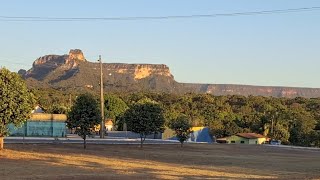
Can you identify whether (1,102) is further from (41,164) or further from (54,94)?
(54,94)

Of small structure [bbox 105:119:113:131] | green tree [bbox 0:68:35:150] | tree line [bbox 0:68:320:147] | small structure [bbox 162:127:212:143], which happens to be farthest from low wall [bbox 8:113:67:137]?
small structure [bbox 105:119:113:131]

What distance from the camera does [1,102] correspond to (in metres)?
35.5

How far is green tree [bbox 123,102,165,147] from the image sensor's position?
5059 cm

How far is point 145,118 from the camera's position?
166ft

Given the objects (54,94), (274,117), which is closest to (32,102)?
(274,117)

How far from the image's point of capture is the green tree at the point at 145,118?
166 ft

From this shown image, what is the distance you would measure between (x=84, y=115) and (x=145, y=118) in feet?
23.3

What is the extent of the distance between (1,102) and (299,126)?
64973 millimetres

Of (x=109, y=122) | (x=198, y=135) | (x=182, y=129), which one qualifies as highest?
(x=109, y=122)

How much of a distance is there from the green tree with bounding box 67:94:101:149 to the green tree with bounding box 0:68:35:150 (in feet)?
28.4

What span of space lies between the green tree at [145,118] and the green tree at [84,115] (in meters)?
5.32

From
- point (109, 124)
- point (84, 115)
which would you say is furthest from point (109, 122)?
point (84, 115)

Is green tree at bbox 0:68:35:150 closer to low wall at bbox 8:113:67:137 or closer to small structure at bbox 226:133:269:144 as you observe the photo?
low wall at bbox 8:113:67:137

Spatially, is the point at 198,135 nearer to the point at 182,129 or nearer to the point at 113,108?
the point at 182,129
